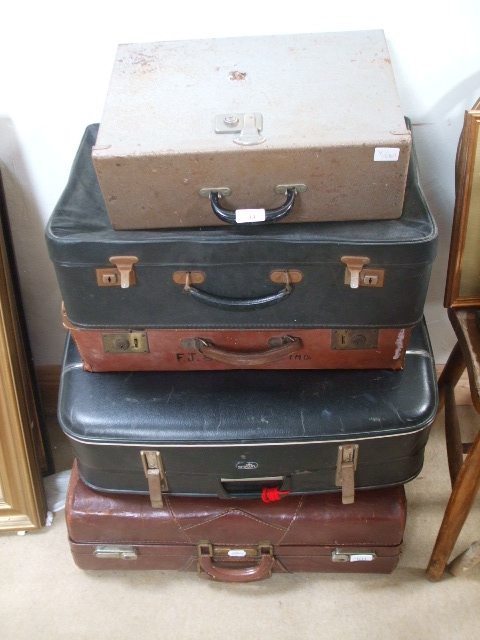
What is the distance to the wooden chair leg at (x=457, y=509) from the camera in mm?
1280

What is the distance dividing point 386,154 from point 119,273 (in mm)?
456

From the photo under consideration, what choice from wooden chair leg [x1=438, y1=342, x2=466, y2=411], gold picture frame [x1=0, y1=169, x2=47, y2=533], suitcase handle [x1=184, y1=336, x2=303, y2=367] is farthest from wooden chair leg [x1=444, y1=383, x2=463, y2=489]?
gold picture frame [x1=0, y1=169, x2=47, y2=533]

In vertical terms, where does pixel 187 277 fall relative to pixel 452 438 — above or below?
above

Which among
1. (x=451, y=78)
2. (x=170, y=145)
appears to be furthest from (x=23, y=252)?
(x=451, y=78)

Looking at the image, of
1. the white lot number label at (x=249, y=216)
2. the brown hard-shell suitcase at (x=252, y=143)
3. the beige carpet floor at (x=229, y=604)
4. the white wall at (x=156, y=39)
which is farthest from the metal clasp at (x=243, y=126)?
the beige carpet floor at (x=229, y=604)

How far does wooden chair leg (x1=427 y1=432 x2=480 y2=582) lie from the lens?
4.20ft

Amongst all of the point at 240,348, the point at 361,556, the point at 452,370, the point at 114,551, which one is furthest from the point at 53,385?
the point at 452,370

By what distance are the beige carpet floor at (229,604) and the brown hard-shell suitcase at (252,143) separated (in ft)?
2.75

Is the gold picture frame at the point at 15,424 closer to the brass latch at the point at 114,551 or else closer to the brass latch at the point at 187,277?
the brass latch at the point at 114,551

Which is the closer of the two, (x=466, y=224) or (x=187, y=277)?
(x=187, y=277)

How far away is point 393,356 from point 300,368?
17 centimetres

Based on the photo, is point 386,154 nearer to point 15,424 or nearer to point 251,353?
point 251,353

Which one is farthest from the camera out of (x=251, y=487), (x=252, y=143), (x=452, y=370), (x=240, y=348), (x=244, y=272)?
(x=452, y=370)

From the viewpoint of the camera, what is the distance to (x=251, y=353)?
120 cm
